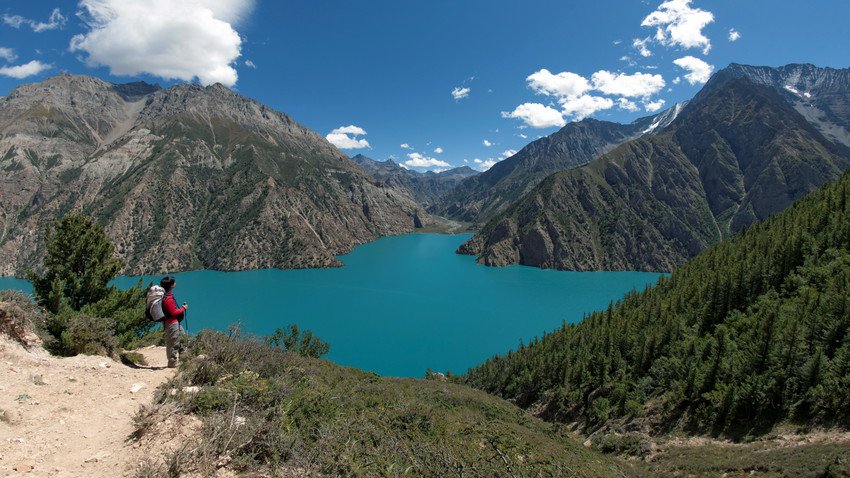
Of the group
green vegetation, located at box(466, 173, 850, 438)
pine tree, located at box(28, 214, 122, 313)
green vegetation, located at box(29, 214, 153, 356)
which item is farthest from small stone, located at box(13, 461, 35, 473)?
green vegetation, located at box(466, 173, 850, 438)

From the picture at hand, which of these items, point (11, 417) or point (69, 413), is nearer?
point (11, 417)

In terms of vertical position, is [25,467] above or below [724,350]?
above

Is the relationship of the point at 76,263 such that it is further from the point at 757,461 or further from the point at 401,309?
the point at 401,309

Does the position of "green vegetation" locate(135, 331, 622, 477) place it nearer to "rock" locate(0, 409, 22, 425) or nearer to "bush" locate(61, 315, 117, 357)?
"rock" locate(0, 409, 22, 425)

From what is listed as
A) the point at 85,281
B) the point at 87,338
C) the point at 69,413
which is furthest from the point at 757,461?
the point at 85,281

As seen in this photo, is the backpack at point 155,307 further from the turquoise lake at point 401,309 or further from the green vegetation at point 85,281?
the turquoise lake at point 401,309

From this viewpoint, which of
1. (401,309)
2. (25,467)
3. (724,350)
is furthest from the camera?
(401,309)

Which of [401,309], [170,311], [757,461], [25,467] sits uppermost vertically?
[170,311]
